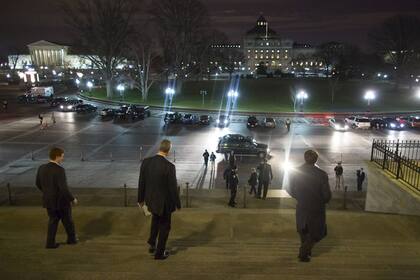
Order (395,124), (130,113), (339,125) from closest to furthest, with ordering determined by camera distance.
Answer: (339,125) → (395,124) → (130,113)

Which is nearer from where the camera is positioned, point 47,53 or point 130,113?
point 130,113

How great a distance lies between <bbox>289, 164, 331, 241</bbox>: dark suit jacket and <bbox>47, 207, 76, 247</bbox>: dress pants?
144 inches

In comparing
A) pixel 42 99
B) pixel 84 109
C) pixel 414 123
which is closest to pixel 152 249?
pixel 414 123

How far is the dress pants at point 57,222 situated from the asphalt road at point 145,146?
12.5 meters

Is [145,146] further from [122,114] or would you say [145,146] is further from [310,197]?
[310,197]

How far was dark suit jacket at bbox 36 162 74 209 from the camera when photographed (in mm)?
6809

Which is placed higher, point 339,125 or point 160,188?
point 160,188

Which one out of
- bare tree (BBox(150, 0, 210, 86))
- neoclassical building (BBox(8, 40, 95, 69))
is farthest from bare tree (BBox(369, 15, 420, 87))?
neoclassical building (BBox(8, 40, 95, 69))

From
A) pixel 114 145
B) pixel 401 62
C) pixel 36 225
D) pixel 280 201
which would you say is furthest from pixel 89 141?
pixel 401 62

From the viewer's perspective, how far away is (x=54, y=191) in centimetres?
689

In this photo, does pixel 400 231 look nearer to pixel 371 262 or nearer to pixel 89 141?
pixel 371 262

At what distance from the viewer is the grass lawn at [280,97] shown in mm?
59188

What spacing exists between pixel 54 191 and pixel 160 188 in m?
1.96

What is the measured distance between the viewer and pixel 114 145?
31016 millimetres
